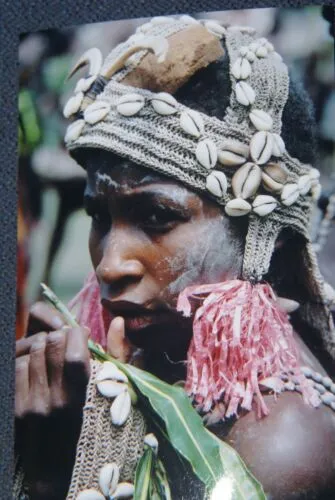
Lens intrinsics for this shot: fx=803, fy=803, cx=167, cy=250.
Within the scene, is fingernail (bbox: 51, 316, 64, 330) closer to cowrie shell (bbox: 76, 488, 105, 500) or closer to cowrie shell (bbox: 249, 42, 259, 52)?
cowrie shell (bbox: 76, 488, 105, 500)

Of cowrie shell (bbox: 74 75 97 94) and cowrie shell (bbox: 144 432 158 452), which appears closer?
cowrie shell (bbox: 144 432 158 452)

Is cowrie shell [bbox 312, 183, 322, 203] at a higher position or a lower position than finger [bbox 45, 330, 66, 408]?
higher

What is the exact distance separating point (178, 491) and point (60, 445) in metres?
0.17

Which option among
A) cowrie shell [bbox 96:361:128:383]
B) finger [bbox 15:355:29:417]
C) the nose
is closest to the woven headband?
the nose

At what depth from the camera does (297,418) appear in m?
0.96

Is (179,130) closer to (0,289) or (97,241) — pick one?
(97,241)

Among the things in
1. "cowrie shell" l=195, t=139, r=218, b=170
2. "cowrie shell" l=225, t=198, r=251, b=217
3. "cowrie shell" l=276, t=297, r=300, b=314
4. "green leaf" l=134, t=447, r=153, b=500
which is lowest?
"green leaf" l=134, t=447, r=153, b=500

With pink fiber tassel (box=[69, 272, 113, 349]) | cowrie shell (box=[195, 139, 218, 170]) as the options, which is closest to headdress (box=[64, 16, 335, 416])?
cowrie shell (box=[195, 139, 218, 170])

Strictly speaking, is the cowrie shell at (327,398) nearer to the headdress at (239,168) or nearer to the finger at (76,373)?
the headdress at (239,168)

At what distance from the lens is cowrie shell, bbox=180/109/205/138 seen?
1.01 meters

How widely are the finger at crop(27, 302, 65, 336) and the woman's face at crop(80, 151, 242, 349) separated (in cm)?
8

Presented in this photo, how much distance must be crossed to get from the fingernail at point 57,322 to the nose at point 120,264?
7 cm

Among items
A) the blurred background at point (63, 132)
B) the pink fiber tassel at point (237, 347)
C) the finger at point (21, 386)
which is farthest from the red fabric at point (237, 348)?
the finger at point (21, 386)

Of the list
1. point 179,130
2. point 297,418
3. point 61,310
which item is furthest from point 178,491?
point 179,130
